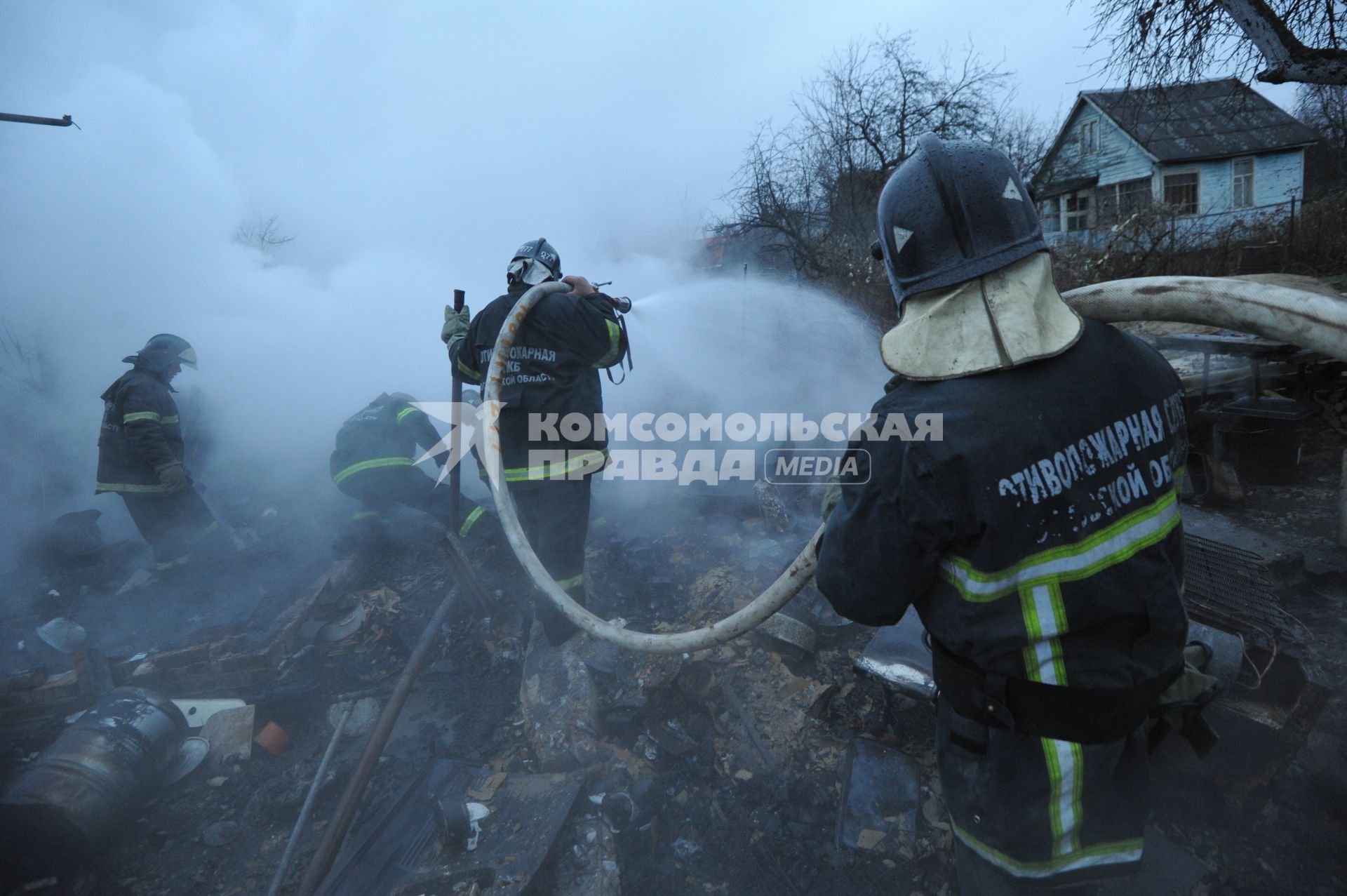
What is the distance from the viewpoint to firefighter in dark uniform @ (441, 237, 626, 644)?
4008mm

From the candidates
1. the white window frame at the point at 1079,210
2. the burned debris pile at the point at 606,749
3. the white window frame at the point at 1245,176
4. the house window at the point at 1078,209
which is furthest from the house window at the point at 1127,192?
the burned debris pile at the point at 606,749

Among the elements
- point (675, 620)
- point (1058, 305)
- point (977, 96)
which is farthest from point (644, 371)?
point (977, 96)

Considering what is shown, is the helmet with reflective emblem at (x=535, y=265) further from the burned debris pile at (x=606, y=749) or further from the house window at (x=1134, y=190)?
the house window at (x=1134, y=190)

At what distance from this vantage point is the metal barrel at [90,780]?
9.57ft

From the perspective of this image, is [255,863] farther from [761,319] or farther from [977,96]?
[977,96]

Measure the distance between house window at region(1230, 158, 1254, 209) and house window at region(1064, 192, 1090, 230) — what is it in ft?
13.6

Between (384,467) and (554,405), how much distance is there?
231 centimetres

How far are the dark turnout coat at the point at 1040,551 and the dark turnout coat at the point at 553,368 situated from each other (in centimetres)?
278

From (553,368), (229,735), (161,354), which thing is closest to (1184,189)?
(553,368)

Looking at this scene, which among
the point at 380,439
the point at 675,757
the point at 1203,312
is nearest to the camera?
the point at 1203,312

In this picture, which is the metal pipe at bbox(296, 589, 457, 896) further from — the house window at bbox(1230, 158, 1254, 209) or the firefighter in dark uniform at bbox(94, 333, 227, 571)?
the house window at bbox(1230, 158, 1254, 209)

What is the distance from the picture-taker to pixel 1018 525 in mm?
1328

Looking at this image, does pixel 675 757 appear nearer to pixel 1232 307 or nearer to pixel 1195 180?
pixel 1232 307

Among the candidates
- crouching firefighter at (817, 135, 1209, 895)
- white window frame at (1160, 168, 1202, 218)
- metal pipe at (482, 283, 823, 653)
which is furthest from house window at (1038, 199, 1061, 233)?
crouching firefighter at (817, 135, 1209, 895)
